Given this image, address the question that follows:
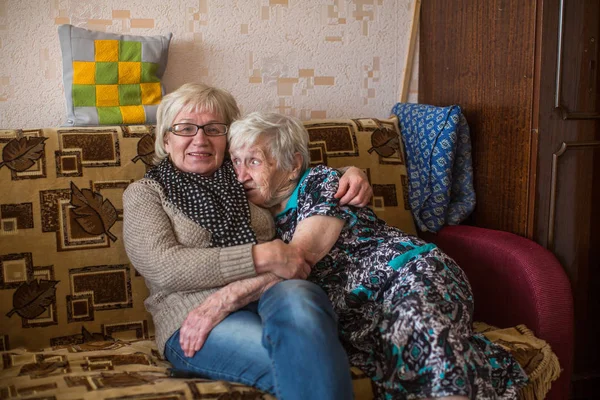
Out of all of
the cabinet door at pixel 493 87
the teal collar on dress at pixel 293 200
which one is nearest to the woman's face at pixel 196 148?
the teal collar on dress at pixel 293 200

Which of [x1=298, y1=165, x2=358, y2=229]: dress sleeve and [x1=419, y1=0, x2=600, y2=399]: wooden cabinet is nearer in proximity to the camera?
[x1=298, y1=165, x2=358, y2=229]: dress sleeve

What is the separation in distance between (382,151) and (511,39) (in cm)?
58

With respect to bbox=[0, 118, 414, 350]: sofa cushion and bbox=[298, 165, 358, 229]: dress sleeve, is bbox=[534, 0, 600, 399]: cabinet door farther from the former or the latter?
bbox=[0, 118, 414, 350]: sofa cushion

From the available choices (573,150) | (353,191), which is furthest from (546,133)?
(353,191)

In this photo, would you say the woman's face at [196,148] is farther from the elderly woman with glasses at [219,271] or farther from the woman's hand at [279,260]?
the woman's hand at [279,260]

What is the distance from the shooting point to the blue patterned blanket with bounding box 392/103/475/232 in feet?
7.45

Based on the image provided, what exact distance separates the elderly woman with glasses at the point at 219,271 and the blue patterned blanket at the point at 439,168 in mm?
471

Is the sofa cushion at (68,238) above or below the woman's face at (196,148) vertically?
below

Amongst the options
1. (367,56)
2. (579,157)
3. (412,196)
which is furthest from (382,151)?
(579,157)

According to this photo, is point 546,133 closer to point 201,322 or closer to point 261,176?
point 261,176

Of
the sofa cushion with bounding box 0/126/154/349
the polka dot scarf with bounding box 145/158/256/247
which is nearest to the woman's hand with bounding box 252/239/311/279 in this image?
the polka dot scarf with bounding box 145/158/256/247

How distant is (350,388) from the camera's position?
142 cm

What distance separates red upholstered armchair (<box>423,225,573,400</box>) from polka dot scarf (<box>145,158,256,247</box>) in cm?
79

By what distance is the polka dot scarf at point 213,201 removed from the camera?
177cm
